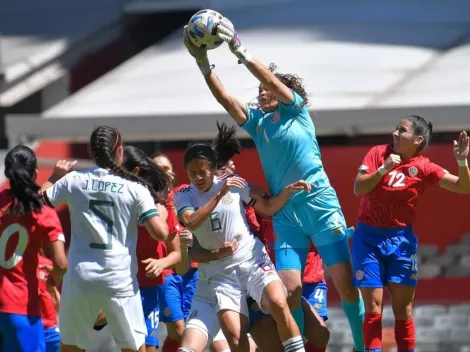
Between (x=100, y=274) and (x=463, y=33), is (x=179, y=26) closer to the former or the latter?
(x=463, y=33)

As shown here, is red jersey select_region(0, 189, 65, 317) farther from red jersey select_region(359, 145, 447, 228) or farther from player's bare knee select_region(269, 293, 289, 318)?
red jersey select_region(359, 145, 447, 228)

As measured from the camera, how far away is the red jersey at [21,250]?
790cm

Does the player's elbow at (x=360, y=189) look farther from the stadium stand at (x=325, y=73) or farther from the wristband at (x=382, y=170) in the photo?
the stadium stand at (x=325, y=73)

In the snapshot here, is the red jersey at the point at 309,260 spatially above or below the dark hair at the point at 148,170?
below

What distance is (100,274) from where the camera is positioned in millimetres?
7613

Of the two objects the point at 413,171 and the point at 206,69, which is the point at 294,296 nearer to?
the point at 413,171

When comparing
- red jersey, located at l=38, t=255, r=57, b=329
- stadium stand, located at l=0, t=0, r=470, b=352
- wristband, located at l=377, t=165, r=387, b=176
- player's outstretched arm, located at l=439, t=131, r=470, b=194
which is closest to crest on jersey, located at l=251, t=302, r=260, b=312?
wristband, located at l=377, t=165, r=387, b=176

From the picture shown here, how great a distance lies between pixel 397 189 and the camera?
29.2 ft

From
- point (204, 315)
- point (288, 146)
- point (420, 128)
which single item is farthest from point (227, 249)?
point (420, 128)

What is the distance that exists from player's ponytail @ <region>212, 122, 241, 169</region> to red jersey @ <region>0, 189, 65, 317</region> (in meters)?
1.32

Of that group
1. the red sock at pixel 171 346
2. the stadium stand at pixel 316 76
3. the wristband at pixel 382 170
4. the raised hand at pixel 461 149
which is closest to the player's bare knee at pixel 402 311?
the wristband at pixel 382 170

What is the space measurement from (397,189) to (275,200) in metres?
1.13

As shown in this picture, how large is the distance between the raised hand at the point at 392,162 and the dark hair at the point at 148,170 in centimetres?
164

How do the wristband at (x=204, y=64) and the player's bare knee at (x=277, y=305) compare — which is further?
the wristband at (x=204, y=64)
